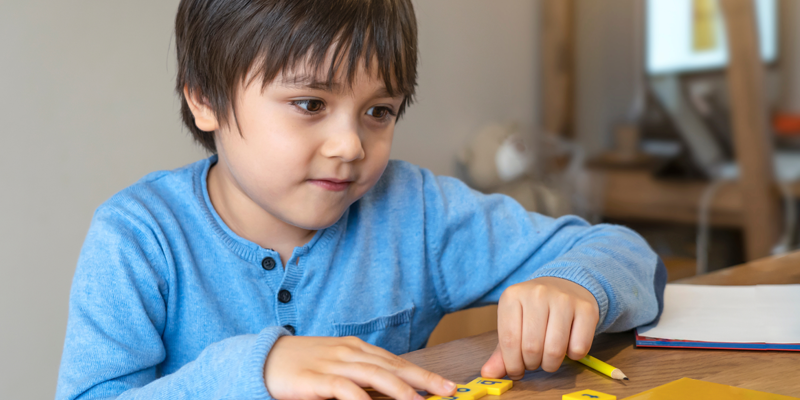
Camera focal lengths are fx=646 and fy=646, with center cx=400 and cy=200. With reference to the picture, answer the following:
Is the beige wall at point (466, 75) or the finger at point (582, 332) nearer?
the finger at point (582, 332)

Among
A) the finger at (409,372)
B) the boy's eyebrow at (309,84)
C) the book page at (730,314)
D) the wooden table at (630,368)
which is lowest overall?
the book page at (730,314)

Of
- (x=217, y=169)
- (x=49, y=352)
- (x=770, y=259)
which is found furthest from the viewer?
(x=49, y=352)

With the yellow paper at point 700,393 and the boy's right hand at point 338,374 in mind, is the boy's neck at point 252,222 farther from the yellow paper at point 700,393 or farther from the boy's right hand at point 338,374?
the yellow paper at point 700,393

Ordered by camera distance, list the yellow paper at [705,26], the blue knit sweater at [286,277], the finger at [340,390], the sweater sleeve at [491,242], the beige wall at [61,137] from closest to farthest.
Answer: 1. the finger at [340,390]
2. the blue knit sweater at [286,277]
3. the sweater sleeve at [491,242]
4. the beige wall at [61,137]
5. the yellow paper at [705,26]

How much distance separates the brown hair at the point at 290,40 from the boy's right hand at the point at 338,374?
28cm

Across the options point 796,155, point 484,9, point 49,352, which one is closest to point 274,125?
point 49,352

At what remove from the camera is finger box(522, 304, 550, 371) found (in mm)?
553

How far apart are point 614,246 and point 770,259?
41 centimetres

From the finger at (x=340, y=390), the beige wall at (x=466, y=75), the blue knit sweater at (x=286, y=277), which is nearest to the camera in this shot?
the finger at (x=340, y=390)

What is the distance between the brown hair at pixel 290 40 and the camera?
673 mm

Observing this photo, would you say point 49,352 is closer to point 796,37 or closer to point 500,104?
point 500,104

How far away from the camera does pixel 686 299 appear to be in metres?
0.78

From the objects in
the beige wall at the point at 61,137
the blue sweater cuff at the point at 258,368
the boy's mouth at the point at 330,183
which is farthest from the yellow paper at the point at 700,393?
the beige wall at the point at 61,137

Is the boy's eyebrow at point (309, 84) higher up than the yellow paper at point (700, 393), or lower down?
higher up
